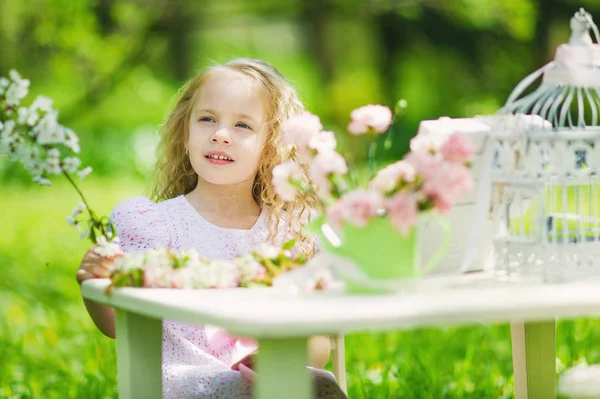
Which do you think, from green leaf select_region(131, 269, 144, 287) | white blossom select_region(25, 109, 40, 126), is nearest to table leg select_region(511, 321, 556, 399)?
green leaf select_region(131, 269, 144, 287)

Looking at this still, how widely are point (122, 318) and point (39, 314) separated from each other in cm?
299

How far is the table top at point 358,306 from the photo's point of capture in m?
1.68

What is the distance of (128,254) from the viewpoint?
7.33 feet

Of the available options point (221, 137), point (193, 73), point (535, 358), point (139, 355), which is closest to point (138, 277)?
point (139, 355)

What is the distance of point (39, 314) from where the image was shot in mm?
5121

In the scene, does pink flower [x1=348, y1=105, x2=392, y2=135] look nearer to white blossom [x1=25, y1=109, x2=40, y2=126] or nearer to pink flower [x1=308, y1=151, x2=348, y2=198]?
pink flower [x1=308, y1=151, x2=348, y2=198]

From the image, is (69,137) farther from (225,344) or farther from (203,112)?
(225,344)

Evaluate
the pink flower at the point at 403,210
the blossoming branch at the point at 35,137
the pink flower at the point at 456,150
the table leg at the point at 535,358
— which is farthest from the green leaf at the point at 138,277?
the table leg at the point at 535,358

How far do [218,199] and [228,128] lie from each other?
24 centimetres

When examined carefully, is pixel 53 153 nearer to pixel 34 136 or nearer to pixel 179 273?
pixel 34 136

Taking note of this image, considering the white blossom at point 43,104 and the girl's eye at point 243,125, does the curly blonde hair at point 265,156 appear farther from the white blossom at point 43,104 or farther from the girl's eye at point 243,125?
the white blossom at point 43,104

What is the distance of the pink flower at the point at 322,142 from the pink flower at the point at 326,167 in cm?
3

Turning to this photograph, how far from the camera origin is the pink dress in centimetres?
260

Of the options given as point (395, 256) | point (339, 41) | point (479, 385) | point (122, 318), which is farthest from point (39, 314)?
point (339, 41)
